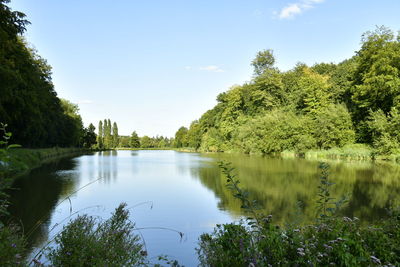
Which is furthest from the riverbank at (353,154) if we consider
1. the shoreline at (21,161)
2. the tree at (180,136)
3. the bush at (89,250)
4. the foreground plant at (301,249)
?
the tree at (180,136)

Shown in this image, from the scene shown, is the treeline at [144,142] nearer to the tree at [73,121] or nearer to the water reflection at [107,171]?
the tree at [73,121]

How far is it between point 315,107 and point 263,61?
57.3ft

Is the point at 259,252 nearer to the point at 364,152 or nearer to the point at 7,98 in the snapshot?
the point at 7,98

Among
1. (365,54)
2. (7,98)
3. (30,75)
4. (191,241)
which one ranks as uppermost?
(365,54)

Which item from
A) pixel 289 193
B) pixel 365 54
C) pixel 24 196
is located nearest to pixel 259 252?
pixel 289 193

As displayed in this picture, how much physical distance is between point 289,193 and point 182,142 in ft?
281

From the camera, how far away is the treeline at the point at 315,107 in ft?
103

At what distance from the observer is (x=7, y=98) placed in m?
16.7

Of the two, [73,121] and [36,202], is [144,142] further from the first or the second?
[36,202]

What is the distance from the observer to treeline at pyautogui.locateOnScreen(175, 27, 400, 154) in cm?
3138

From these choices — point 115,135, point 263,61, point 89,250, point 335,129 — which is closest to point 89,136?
point 115,135

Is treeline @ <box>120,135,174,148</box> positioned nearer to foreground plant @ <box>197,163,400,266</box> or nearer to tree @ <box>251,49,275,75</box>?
tree @ <box>251,49,275,75</box>

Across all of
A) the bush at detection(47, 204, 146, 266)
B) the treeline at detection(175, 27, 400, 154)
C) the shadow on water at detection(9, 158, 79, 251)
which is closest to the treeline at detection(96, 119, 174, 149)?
the treeline at detection(175, 27, 400, 154)

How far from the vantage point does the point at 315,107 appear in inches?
1710
